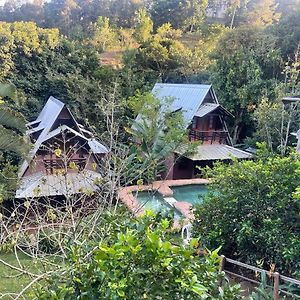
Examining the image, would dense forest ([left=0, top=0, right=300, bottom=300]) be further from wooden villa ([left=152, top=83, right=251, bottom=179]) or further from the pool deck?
wooden villa ([left=152, top=83, right=251, bottom=179])

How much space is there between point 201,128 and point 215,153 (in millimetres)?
1644

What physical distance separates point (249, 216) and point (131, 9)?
110 ft

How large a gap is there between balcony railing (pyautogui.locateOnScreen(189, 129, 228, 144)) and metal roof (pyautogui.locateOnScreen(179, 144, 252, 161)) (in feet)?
0.95

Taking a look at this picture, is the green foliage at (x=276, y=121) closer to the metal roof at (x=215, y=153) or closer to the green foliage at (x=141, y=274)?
the metal roof at (x=215, y=153)

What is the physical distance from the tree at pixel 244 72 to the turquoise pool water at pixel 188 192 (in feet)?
20.5

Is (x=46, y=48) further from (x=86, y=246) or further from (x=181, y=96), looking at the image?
(x=86, y=246)

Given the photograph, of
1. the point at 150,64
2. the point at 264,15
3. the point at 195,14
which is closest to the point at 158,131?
Answer: the point at 150,64

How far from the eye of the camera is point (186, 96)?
19578mm

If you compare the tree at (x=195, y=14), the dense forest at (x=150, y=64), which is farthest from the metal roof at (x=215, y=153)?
the tree at (x=195, y=14)

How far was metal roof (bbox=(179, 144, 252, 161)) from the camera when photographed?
1758 centimetres

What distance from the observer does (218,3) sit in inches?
1571

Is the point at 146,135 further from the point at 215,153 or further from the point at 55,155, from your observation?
the point at 55,155

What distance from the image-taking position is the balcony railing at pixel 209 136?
750 inches

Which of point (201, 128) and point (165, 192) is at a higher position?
point (201, 128)
